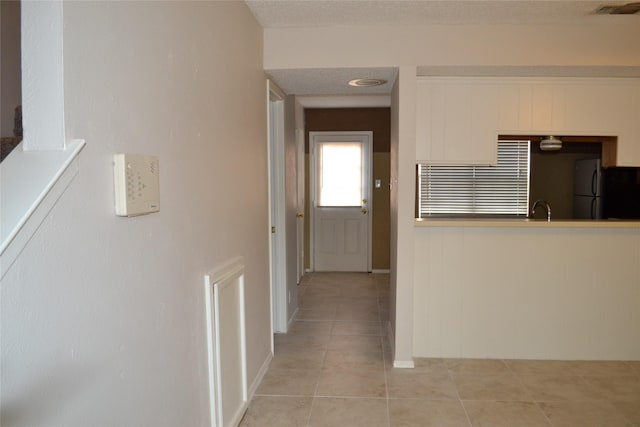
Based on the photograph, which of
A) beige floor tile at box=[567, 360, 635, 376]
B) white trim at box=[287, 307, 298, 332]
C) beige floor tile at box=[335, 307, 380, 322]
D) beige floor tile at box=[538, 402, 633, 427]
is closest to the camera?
beige floor tile at box=[538, 402, 633, 427]

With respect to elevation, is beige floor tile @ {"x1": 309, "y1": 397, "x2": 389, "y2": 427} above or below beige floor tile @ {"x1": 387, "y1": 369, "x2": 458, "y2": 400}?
below

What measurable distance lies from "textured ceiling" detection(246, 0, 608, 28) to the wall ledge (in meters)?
1.91

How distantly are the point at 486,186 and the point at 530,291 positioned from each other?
48.4 inches

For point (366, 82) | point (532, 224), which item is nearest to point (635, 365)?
point (532, 224)

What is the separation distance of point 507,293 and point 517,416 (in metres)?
1.03

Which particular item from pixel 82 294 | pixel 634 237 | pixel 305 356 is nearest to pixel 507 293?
pixel 634 237

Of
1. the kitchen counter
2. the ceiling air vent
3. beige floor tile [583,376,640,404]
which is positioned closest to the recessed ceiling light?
the kitchen counter

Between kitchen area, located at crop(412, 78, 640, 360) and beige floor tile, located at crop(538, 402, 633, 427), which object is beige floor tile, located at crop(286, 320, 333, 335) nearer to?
kitchen area, located at crop(412, 78, 640, 360)

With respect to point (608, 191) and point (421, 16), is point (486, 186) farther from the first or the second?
point (421, 16)

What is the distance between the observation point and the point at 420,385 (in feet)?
9.53

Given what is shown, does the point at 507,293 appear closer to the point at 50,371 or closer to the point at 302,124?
the point at 50,371

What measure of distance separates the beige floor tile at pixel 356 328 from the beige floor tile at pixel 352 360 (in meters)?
0.45

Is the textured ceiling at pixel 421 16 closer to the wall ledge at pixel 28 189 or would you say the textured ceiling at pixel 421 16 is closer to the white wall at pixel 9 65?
the white wall at pixel 9 65

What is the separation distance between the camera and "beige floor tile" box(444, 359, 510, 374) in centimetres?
312
